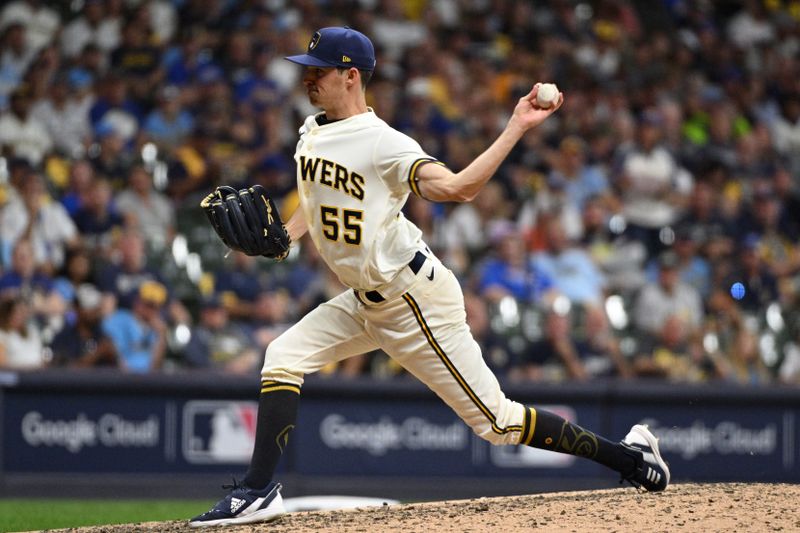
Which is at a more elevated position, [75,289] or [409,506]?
[75,289]

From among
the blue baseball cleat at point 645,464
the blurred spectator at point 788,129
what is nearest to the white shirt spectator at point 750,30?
the blurred spectator at point 788,129

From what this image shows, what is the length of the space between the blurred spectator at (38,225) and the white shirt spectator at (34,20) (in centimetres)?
216

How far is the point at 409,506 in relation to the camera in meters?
5.95

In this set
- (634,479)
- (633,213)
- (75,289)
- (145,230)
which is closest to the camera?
(634,479)

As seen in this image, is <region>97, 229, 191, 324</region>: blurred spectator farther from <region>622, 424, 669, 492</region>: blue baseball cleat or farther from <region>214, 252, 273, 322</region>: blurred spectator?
<region>622, 424, 669, 492</region>: blue baseball cleat

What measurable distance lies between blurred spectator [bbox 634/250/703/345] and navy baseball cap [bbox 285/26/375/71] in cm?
592

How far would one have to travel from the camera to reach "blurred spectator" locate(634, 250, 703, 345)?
10602mm

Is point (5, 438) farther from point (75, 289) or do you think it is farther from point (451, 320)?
point (451, 320)

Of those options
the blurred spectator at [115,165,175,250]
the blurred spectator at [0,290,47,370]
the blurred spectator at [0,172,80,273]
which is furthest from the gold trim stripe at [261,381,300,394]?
the blurred spectator at [115,165,175,250]

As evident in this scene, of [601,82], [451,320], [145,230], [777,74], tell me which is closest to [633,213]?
[601,82]

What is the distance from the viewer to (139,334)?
9836mm

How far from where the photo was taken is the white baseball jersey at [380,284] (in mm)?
5113

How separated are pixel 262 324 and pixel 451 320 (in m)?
5.03

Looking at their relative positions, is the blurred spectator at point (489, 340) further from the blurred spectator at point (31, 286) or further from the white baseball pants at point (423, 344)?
the white baseball pants at point (423, 344)
